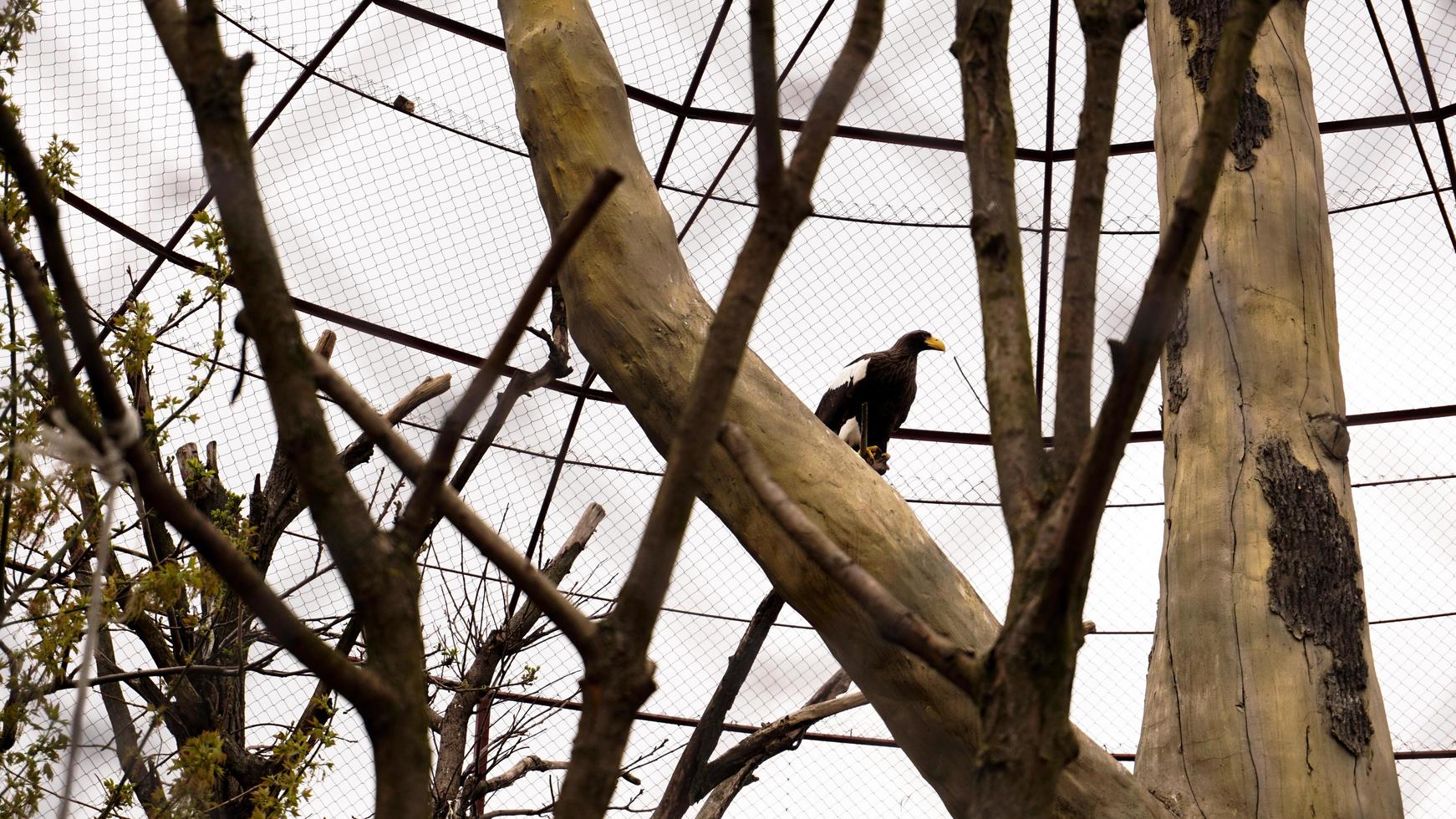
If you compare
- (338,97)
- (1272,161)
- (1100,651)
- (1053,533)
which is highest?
(338,97)

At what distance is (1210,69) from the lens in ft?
10.5

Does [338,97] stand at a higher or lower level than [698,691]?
higher

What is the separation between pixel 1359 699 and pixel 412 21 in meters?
5.36

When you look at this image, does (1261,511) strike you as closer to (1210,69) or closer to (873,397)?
(1210,69)

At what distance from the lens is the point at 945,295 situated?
297 inches

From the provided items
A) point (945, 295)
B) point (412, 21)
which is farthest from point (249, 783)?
point (945, 295)

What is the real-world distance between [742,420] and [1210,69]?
5.38 ft

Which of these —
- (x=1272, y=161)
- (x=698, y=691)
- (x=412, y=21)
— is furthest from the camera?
(x=698, y=691)

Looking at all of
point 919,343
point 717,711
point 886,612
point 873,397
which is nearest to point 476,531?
point 886,612

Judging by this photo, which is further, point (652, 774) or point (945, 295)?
point (652, 774)

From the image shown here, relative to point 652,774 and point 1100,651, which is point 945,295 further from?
point 652,774

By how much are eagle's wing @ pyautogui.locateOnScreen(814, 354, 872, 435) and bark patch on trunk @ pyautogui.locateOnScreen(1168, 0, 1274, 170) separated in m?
3.31

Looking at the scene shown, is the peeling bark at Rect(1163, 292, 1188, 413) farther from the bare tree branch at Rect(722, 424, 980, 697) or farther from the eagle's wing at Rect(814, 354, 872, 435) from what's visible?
the eagle's wing at Rect(814, 354, 872, 435)

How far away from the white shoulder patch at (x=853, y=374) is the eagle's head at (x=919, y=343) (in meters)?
0.42
